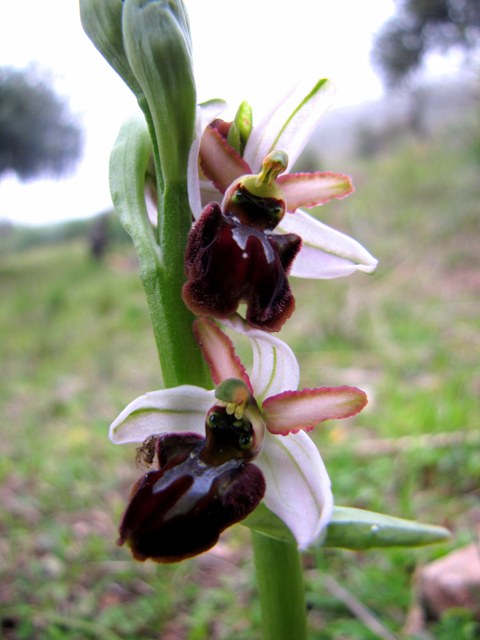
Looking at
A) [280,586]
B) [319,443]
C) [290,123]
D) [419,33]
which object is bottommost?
[319,443]

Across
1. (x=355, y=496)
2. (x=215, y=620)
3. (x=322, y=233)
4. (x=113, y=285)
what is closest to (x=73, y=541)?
(x=215, y=620)

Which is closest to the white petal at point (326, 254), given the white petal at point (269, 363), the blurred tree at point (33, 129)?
the white petal at point (269, 363)

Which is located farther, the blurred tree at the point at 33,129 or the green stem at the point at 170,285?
the blurred tree at the point at 33,129

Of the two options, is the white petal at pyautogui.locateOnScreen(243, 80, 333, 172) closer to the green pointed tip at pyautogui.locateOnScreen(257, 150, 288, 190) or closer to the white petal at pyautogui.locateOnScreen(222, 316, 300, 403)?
the green pointed tip at pyautogui.locateOnScreen(257, 150, 288, 190)

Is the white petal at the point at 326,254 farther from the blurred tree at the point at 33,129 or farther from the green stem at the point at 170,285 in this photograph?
the blurred tree at the point at 33,129

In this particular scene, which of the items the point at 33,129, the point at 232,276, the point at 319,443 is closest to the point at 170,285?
the point at 232,276

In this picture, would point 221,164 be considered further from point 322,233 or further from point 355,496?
point 355,496

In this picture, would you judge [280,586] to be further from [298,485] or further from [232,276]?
[232,276]
